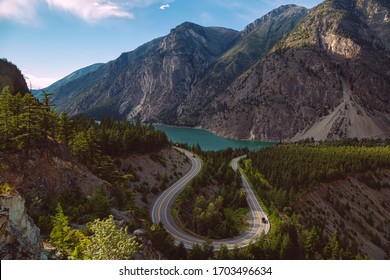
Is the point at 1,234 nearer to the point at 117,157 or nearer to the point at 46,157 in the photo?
the point at 46,157

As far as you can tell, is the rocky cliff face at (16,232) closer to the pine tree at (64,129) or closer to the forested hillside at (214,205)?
the pine tree at (64,129)

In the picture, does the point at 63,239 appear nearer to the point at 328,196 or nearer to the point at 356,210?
the point at 328,196

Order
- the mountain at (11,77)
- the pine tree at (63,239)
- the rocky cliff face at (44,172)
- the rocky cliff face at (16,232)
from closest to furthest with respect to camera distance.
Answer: the rocky cliff face at (16,232)
the pine tree at (63,239)
the rocky cliff face at (44,172)
the mountain at (11,77)

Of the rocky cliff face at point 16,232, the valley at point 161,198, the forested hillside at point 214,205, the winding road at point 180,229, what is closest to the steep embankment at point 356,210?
the valley at point 161,198

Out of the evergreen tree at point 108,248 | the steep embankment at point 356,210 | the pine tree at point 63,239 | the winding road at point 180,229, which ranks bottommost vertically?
the steep embankment at point 356,210

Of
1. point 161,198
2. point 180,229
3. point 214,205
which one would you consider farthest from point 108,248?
point 161,198

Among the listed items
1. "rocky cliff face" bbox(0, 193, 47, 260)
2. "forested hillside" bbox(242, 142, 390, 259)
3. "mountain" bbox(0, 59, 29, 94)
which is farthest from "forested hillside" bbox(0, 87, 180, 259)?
"forested hillside" bbox(242, 142, 390, 259)

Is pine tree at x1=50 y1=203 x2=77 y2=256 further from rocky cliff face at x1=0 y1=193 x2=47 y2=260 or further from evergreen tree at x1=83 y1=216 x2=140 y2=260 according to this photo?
evergreen tree at x1=83 y1=216 x2=140 y2=260
